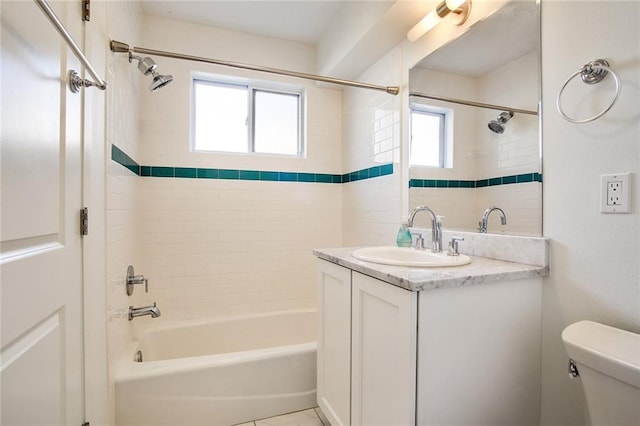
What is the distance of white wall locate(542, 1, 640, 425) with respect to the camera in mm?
953

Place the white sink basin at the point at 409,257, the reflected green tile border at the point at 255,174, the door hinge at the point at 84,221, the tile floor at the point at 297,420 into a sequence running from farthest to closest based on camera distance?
the reflected green tile border at the point at 255,174 → the tile floor at the point at 297,420 → the white sink basin at the point at 409,257 → the door hinge at the point at 84,221

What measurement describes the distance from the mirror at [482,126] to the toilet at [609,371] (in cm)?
43

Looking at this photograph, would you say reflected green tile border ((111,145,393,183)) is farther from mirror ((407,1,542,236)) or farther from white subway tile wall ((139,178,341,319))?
mirror ((407,1,542,236))

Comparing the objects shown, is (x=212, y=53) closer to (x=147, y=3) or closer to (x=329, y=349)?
(x=147, y=3)

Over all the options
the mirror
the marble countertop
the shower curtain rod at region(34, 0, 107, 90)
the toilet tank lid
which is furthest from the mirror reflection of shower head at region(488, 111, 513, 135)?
the shower curtain rod at region(34, 0, 107, 90)

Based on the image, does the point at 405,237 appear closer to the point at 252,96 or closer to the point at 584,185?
the point at 584,185

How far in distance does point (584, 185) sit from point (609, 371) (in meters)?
0.60

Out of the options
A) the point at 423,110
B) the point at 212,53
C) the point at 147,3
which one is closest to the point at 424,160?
the point at 423,110

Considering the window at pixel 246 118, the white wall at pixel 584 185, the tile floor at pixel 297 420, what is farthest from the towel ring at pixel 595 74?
the window at pixel 246 118

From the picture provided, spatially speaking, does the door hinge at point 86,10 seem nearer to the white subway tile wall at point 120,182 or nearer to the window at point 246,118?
the white subway tile wall at point 120,182

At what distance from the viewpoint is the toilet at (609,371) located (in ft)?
2.55

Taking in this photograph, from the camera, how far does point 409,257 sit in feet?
5.06

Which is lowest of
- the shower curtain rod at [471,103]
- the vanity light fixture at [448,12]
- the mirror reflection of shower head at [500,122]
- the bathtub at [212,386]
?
the bathtub at [212,386]

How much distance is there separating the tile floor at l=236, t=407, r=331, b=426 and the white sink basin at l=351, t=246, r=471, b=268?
Answer: 0.98 m
